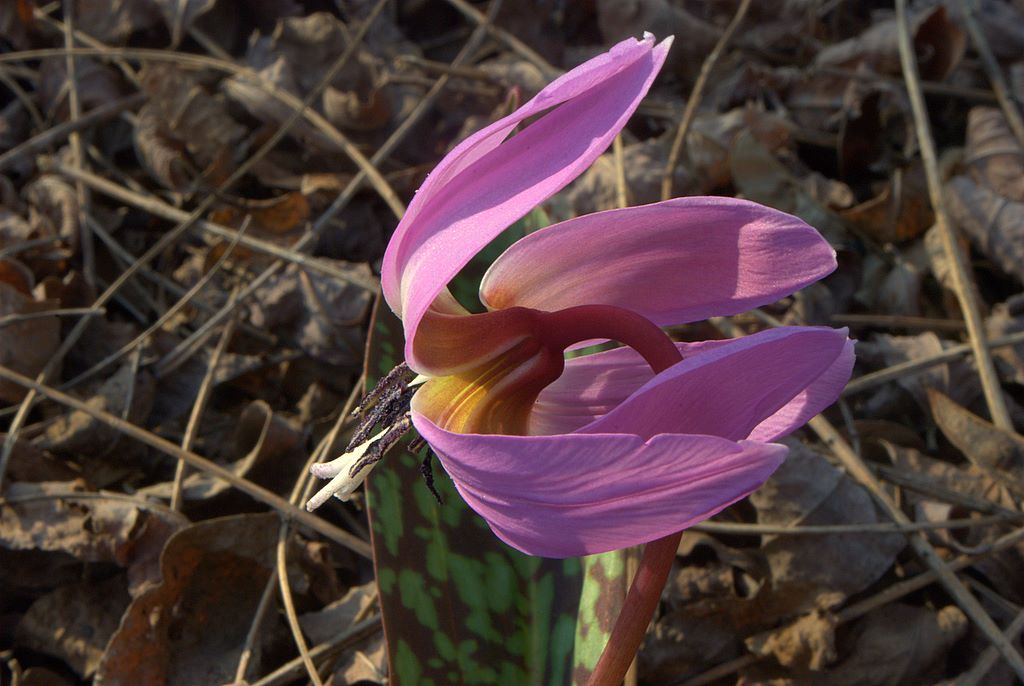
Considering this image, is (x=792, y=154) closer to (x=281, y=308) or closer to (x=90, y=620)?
(x=281, y=308)

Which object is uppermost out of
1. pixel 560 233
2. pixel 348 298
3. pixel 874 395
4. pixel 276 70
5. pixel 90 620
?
pixel 560 233

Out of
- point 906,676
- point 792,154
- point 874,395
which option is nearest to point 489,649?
point 906,676

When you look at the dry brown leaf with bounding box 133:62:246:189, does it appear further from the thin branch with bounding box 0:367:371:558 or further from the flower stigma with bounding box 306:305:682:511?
the flower stigma with bounding box 306:305:682:511

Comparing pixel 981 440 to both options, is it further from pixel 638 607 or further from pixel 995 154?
pixel 638 607

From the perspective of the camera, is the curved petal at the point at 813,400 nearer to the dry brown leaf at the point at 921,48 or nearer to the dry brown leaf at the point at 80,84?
the dry brown leaf at the point at 921,48

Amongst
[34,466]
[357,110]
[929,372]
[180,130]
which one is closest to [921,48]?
[929,372]

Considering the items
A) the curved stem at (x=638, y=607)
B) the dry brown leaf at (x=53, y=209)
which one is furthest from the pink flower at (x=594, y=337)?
the dry brown leaf at (x=53, y=209)
